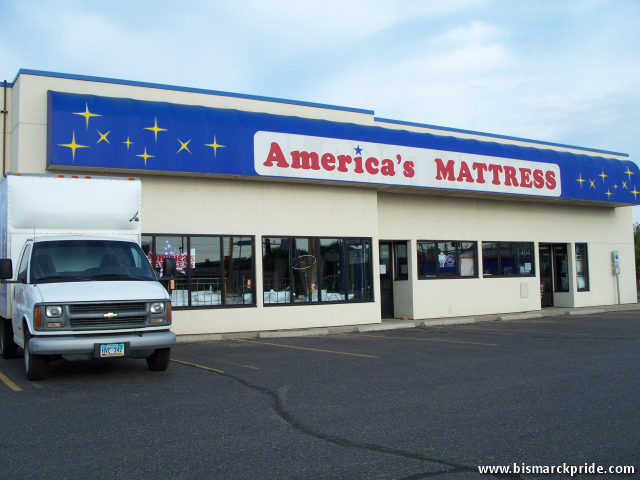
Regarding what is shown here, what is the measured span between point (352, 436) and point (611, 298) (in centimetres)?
2257

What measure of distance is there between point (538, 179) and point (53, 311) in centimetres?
1755

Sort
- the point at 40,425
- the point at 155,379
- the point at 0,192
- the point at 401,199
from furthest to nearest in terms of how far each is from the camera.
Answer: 1. the point at 401,199
2. the point at 0,192
3. the point at 155,379
4. the point at 40,425

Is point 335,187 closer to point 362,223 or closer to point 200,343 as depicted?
point 362,223

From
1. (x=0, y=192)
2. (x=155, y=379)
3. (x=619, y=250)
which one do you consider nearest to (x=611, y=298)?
(x=619, y=250)


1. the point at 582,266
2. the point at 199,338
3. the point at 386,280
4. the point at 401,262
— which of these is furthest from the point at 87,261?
the point at 582,266

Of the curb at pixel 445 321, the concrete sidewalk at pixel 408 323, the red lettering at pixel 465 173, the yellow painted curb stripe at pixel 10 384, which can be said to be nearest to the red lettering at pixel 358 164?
the red lettering at pixel 465 173

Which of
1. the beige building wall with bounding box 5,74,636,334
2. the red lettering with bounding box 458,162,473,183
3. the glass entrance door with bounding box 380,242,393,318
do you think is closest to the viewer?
the beige building wall with bounding box 5,74,636,334

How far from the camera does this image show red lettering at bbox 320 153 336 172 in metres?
16.6

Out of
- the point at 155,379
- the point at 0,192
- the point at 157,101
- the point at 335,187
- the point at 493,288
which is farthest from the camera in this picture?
the point at 493,288

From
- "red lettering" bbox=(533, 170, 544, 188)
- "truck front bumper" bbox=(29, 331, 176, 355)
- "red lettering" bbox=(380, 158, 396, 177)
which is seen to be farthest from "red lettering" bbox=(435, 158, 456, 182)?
"truck front bumper" bbox=(29, 331, 176, 355)

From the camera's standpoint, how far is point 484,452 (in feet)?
17.2

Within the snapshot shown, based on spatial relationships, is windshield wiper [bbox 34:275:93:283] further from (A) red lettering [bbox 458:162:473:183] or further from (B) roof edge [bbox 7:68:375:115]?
(A) red lettering [bbox 458:162:473:183]

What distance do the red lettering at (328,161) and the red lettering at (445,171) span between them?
153 inches

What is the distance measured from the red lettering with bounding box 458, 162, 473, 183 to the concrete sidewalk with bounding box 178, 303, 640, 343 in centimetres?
453
